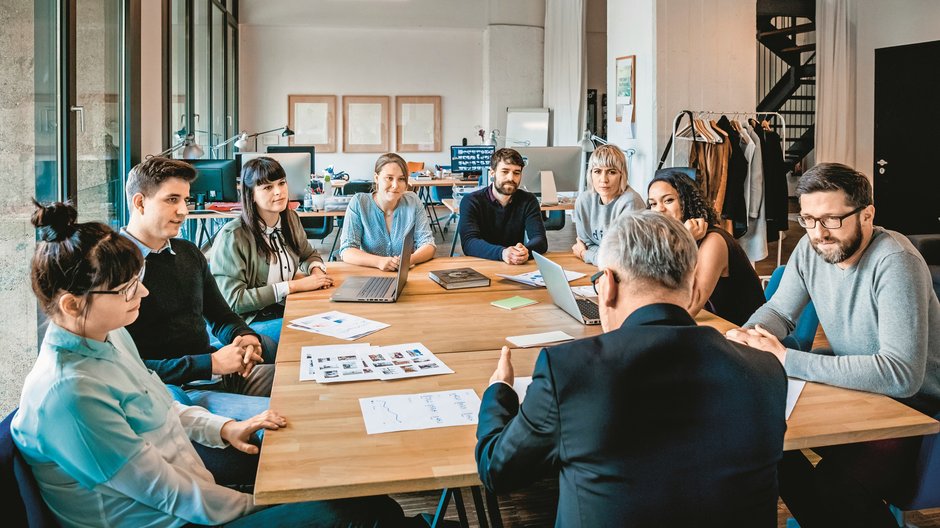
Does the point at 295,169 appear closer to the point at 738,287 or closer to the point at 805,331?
the point at 738,287

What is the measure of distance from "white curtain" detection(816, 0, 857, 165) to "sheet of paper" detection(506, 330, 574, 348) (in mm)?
6718

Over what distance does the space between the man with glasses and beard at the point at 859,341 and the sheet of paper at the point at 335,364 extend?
1.10m

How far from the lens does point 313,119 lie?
12.5m

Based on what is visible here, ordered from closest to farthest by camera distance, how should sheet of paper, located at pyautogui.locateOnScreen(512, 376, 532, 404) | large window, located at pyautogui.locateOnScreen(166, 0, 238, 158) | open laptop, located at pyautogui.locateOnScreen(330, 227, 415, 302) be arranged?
1. sheet of paper, located at pyautogui.locateOnScreen(512, 376, 532, 404)
2. open laptop, located at pyautogui.locateOnScreen(330, 227, 415, 302)
3. large window, located at pyautogui.locateOnScreen(166, 0, 238, 158)

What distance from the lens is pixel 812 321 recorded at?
2611 millimetres

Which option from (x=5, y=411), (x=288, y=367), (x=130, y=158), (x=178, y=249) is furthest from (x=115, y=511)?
(x=130, y=158)

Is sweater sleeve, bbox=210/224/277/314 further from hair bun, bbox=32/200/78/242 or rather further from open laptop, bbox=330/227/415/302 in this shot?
hair bun, bbox=32/200/78/242

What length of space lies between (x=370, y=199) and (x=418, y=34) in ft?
30.9

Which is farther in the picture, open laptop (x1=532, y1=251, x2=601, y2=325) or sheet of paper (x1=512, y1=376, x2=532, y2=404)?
open laptop (x1=532, y1=251, x2=601, y2=325)

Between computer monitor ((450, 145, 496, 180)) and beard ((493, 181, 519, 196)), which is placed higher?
computer monitor ((450, 145, 496, 180))

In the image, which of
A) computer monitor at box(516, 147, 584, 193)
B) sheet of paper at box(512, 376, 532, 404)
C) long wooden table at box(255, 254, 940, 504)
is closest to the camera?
long wooden table at box(255, 254, 940, 504)

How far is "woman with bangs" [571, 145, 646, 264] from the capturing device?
404cm

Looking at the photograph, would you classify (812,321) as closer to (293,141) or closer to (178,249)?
(178,249)

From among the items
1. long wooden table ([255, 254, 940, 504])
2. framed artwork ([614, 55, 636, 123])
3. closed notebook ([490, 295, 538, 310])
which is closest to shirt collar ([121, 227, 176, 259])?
long wooden table ([255, 254, 940, 504])
